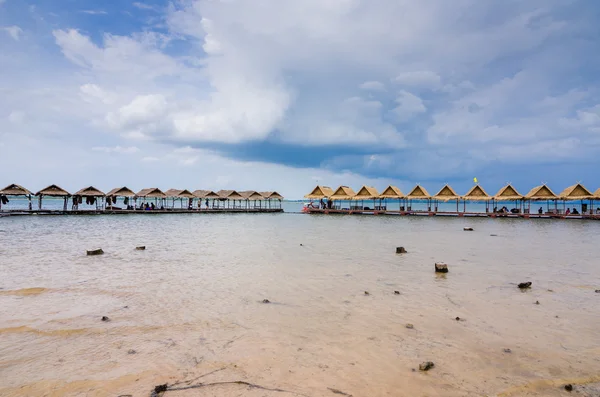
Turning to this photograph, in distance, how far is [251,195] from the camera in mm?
47812

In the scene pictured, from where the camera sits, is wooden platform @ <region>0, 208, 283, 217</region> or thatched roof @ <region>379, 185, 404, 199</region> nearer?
wooden platform @ <region>0, 208, 283, 217</region>

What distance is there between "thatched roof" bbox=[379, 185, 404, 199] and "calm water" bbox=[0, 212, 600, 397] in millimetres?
29938

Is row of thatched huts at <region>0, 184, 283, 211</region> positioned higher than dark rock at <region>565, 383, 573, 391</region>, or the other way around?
row of thatched huts at <region>0, 184, 283, 211</region>

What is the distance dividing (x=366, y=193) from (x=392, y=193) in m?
3.30

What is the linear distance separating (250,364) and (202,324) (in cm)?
161

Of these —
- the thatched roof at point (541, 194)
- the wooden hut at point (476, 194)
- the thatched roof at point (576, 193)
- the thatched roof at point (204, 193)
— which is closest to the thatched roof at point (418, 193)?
the wooden hut at point (476, 194)

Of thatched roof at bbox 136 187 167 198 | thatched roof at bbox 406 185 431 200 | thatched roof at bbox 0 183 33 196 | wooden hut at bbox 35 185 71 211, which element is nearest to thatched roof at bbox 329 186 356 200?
thatched roof at bbox 406 185 431 200

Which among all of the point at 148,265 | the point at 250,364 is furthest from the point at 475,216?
the point at 250,364

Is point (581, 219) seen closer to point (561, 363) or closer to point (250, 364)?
point (561, 363)

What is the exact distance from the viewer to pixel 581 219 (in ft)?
113

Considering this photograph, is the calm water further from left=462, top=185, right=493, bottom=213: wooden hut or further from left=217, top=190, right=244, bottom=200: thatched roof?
left=217, top=190, right=244, bottom=200: thatched roof

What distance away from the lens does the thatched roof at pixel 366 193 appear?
41500mm

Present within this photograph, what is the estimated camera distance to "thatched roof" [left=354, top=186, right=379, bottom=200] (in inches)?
1634

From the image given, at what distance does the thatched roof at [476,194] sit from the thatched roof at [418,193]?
4.15 meters
